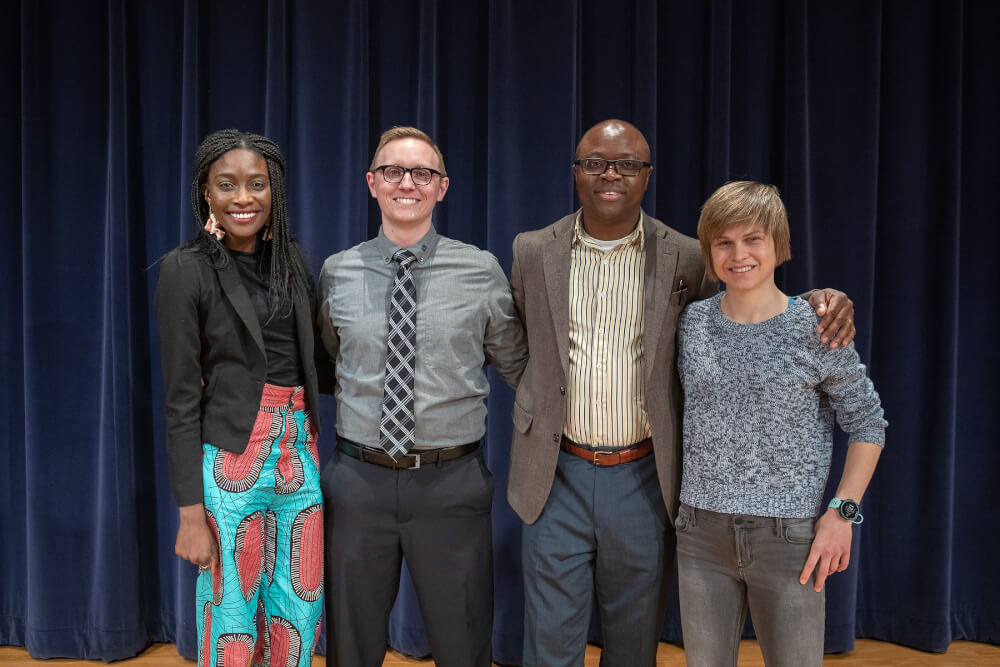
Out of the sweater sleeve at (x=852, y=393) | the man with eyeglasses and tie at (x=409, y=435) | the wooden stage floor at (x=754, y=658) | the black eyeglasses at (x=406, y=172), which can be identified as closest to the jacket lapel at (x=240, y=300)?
the man with eyeglasses and tie at (x=409, y=435)

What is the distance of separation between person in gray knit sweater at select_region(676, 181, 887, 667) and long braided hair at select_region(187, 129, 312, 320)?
105cm

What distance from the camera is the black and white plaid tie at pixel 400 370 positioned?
6.18 feet

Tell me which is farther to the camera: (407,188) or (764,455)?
(407,188)

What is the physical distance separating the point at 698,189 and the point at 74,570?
115 inches

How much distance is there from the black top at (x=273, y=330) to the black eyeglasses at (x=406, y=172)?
→ 416 mm

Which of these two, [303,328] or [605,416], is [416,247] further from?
[605,416]

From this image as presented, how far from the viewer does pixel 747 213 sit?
1.66 m

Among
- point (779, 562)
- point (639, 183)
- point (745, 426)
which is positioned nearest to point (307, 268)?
point (639, 183)

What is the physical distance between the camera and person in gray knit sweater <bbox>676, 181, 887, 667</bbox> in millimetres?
1609

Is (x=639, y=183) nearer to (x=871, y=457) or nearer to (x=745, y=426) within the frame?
(x=745, y=426)

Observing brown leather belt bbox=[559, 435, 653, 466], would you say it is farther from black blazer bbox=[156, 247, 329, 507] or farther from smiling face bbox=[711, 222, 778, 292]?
black blazer bbox=[156, 247, 329, 507]

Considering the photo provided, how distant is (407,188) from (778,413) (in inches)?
43.2

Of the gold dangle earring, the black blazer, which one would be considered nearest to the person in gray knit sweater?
the black blazer

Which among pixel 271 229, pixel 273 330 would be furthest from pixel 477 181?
pixel 273 330
